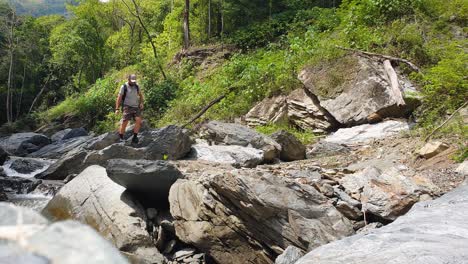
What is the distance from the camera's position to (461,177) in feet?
20.4

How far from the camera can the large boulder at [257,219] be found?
546 cm

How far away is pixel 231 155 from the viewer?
10117mm

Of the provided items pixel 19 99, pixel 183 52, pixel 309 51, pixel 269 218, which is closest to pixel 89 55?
pixel 19 99

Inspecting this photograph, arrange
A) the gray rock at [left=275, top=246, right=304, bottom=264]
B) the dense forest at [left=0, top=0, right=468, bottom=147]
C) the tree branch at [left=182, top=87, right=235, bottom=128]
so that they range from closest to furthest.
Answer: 1. the gray rock at [left=275, top=246, right=304, bottom=264]
2. the dense forest at [left=0, top=0, right=468, bottom=147]
3. the tree branch at [left=182, top=87, right=235, bottom=128]

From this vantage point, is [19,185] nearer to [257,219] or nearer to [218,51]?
[257,219]

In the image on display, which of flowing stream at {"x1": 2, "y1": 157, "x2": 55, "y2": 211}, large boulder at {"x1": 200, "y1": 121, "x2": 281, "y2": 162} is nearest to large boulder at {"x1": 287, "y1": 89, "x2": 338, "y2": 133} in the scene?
large boulder at {"x1": 200, "y1": 121, "x2": 281, "y2": 162}

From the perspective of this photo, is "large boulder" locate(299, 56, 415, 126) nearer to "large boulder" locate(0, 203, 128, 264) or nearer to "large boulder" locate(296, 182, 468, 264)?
"large boulder" locate(296, 182, 468, 264)

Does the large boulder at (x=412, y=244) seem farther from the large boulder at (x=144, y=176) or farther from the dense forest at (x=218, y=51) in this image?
the dense forest at (x=218, y=51)

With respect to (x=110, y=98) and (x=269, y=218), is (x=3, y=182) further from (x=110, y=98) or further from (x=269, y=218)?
(x=110, y=98)

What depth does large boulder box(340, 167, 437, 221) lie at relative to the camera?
549 centimetres

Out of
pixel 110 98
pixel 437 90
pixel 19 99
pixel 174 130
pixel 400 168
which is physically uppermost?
pixel 437 90

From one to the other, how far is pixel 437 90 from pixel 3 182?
10.6m

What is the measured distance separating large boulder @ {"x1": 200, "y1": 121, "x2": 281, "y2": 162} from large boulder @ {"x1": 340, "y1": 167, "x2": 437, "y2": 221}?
398cm

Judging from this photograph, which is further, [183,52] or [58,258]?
[183,52]
